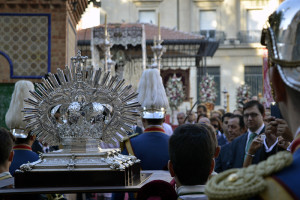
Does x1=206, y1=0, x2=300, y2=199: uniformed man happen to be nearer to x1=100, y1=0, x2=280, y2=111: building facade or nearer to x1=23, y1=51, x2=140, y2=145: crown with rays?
x1=23, y1=51, x2=140, y2=145: crown with rays

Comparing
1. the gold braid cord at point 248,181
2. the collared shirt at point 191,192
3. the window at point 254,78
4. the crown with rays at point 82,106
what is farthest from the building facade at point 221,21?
the gold braid cord at point 248,181

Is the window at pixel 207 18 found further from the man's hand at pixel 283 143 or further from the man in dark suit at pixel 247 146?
the man's hand at pixel 283 143

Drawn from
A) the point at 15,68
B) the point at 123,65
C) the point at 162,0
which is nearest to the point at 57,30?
the point at 15,68

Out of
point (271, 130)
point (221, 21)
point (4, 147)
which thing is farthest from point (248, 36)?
point (4, 147)

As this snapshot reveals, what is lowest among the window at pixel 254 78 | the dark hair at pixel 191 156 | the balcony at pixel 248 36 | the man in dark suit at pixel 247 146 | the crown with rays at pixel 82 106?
the man in dark suit at pixel 247 146

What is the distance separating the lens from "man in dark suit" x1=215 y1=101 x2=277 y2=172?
5270mm

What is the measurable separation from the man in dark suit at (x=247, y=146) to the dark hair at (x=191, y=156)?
2419 mm

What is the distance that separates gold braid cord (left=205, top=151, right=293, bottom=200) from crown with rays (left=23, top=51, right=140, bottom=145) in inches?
85.1

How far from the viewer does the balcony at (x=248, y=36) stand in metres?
39.0

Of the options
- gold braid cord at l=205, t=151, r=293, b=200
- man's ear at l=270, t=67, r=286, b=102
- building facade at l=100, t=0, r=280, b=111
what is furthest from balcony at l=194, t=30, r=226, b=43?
gold braid cord at l=205, t=151, r=293, b=200

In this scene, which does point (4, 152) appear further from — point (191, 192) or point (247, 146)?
point (247, 146)

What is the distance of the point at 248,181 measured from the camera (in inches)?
63.9

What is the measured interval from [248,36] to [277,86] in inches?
1501

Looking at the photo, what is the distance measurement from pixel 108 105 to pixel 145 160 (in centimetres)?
181
